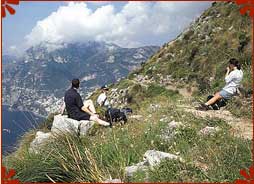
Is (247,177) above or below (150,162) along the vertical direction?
below

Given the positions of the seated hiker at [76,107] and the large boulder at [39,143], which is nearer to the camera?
the large boulder at [39,143]

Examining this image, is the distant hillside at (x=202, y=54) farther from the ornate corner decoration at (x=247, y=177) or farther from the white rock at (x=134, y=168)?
the ornate corner decoration at (x=247, y=177)

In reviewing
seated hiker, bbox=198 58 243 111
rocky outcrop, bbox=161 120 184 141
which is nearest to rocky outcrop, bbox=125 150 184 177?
A: rocky outcrop, bbox=161 120 184 141

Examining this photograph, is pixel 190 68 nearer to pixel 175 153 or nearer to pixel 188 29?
pixel 188 29

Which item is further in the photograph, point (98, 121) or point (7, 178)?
point (98, 121)

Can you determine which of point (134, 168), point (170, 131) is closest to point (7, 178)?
point (134, 168)

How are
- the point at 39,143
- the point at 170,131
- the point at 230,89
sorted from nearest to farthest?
the point at 170,131, the point at 39,143, the point at 230,89

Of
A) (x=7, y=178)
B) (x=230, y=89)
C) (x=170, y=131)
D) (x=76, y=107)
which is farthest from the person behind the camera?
(x=230, y=89)

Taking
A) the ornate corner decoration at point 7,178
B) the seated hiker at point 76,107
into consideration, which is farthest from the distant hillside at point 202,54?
the ornate corner decoration at point 7,178

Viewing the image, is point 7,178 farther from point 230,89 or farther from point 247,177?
point 230,89

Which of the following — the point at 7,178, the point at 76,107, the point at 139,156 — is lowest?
the point at 139,156

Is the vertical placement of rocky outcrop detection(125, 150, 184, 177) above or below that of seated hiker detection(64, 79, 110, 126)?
below

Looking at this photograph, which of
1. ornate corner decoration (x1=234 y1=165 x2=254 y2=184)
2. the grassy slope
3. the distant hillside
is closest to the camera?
ornate corner decoration (x1=234 y1=165 x2=254 y2=184)

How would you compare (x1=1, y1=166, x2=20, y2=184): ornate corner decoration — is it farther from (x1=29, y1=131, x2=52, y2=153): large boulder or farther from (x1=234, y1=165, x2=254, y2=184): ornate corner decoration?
(x1=234, y1=165, x2=254, y2=184): ornate corner decoration
